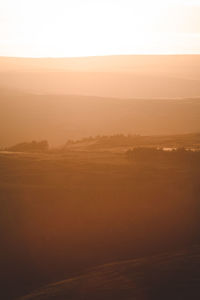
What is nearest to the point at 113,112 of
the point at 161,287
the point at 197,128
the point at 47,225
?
the point at 197,128

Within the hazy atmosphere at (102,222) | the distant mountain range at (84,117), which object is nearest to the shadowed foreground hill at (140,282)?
the hazy atmosphere at (102,222)

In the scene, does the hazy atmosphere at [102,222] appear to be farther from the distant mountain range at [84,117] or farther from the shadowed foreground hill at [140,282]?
the distant mountain range at [84,117]

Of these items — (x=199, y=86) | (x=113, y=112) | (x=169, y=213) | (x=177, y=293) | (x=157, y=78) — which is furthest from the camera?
(x=157, y=78)

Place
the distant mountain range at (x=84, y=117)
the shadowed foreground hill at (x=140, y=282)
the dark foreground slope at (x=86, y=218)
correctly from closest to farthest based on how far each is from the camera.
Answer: the shadowed foreground hill at (x=140, y=282), the dark foreground slope at (x=86, y=218), the distant mountain range at (x=84, y=117)

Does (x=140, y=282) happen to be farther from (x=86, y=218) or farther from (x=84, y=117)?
(x=84, y=117)

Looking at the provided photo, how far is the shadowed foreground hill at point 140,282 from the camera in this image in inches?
313

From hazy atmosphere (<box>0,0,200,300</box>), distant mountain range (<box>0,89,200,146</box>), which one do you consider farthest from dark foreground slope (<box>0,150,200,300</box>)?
distant mountain range (<box>0,89,200,146</box>)

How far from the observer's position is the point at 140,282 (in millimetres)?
8539

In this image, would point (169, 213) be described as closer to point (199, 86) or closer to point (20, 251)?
point (20, 251)

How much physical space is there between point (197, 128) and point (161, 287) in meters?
33.2

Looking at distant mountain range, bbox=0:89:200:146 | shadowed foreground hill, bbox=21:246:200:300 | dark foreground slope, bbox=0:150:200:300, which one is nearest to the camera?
shadowed foreground hill, bbox=21:246:200:300

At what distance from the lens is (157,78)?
87.5 metres

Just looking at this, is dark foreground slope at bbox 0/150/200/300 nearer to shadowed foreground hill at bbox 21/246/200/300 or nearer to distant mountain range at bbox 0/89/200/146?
shadowed foreground hill at bbox 21/246/200/300

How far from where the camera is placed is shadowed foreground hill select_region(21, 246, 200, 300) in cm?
796
